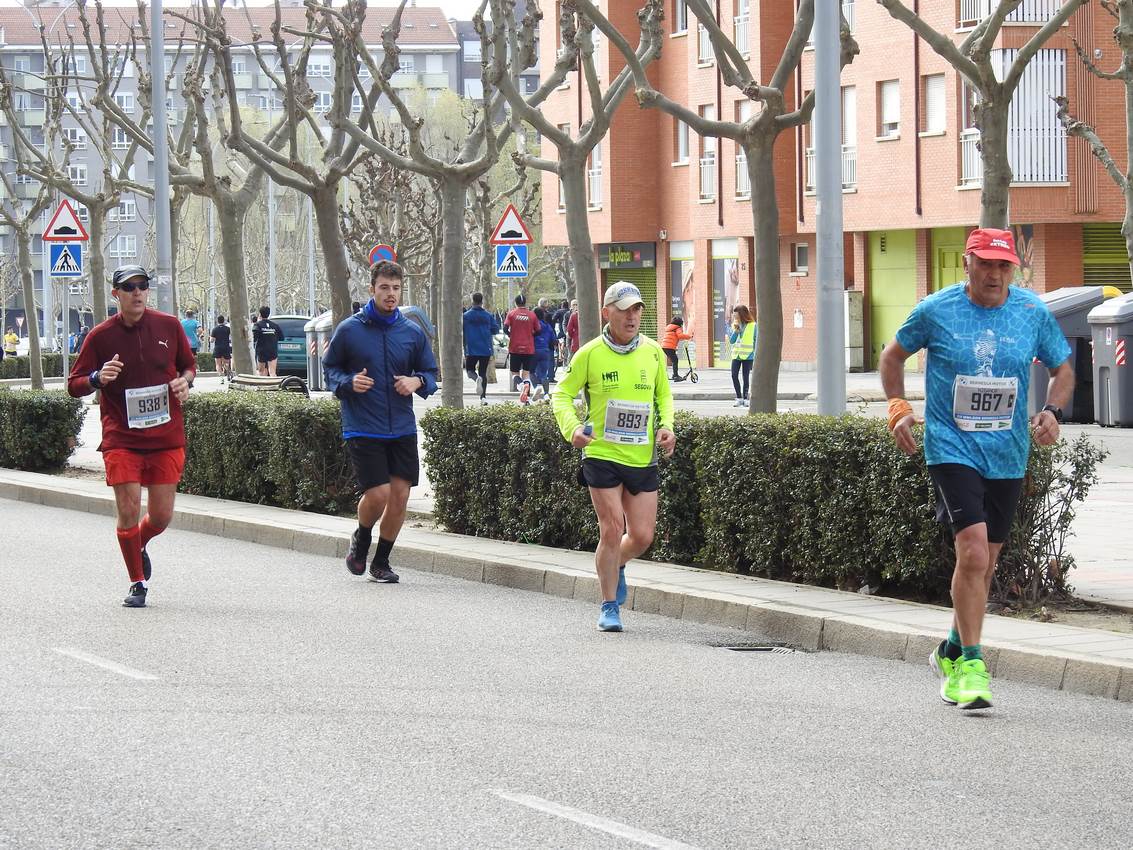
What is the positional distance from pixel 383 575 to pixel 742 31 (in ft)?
131

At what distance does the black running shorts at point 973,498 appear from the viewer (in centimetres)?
778

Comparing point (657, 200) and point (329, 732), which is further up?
point (657, 200)

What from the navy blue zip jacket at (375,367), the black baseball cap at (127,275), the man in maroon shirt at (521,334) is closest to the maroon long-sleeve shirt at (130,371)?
the black baseball cap at (127,275)

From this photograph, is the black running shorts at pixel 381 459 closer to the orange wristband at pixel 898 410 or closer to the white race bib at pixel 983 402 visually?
the orange wristband at pixel 898 410

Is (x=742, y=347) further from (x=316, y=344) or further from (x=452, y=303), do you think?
(x=452, y=303)

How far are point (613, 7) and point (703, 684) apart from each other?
48232 millimetres

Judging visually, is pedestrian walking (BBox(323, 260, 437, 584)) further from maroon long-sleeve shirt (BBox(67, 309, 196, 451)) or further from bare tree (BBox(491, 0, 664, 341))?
bare tree (BBox(491, 0, 664, 341))

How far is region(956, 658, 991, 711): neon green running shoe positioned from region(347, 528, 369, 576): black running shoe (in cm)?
543

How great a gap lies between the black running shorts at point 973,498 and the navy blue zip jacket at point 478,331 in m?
26.0

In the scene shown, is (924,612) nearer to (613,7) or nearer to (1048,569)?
(1048,569)

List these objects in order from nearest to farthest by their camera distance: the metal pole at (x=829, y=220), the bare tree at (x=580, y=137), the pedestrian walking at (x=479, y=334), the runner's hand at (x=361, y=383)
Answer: the runner's hand at (x=361, y=383), the metal pole at (x=829, y=220), the bare tree at (x=580, y=137), the pedestrian walking at (x=479, y=334)

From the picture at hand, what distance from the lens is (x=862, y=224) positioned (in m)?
45.6

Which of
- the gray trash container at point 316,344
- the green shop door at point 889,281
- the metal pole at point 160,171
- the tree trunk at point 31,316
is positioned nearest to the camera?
the metal pole at point 160,171

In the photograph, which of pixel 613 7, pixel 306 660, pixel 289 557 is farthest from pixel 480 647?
pixel 613 7
